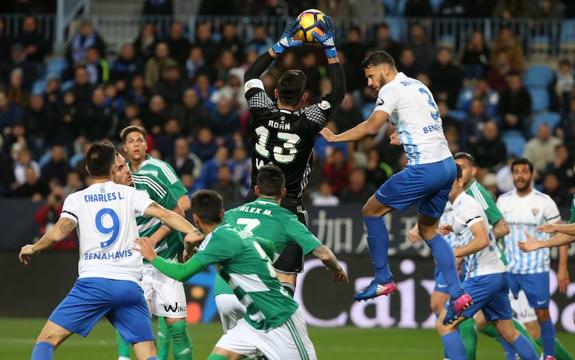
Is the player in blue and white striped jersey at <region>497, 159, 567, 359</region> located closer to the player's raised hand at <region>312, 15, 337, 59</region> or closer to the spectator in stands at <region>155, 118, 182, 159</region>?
the player's raised hand at <region>312, 15, 337, 59</region>

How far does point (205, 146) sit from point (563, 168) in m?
5.64

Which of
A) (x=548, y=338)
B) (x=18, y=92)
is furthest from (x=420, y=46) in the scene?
(x=548, y=338)

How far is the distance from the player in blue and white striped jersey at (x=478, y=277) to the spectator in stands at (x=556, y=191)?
5993 millimetres

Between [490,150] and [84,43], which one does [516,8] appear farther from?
[84,43]

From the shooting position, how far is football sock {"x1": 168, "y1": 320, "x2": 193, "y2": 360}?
11008 millimetres

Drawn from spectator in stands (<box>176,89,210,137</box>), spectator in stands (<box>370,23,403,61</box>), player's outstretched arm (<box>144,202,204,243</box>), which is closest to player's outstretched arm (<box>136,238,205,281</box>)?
player's outstretched arm (<box>144,202,204,243</box>)

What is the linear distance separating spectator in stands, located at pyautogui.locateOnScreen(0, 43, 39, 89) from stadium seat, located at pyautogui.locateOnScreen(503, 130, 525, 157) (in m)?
8.74

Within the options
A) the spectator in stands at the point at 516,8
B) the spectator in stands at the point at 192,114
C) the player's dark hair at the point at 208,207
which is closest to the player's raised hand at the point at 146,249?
the player's dark hair at the point at 208,207

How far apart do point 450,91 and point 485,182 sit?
3.54 meters

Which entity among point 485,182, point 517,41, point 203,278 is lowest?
point 203,278

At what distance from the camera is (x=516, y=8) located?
23.0 meters

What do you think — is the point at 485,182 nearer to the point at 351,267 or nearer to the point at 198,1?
the point at 351,267

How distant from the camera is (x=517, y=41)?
21875 millimetres

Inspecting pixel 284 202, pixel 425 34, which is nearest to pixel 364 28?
pixel 425 34
